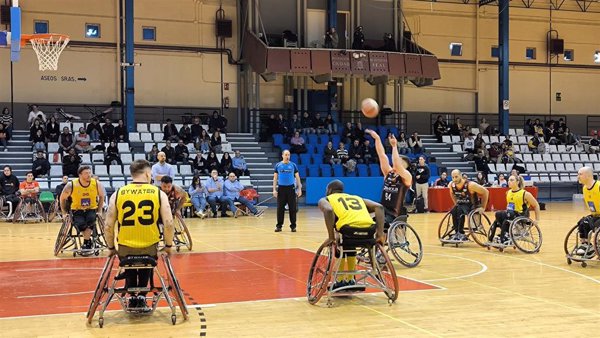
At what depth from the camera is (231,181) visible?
19969 millimetres

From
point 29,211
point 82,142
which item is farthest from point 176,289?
point 82,142

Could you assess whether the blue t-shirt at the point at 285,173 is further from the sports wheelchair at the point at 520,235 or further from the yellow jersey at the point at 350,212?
the yellow jersey at the point at 350,212

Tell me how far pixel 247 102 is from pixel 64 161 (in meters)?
8.69

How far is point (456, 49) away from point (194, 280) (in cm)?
2417

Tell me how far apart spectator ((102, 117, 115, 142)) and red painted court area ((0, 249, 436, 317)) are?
1263 centimetres

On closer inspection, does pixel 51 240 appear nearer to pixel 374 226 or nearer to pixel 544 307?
pixel 374 226

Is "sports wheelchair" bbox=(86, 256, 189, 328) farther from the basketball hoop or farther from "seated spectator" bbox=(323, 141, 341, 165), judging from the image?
"seated spectator" bbox=(323, 141, 341, 165)

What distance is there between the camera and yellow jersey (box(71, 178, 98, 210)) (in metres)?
11.3

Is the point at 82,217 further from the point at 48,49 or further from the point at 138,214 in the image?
the point at 48,49

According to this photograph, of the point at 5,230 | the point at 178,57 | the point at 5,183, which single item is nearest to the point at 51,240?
the point at 5,230

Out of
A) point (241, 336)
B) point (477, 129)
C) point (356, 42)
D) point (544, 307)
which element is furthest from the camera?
point (477, 129)

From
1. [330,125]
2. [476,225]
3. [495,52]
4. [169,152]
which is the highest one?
[495,52]

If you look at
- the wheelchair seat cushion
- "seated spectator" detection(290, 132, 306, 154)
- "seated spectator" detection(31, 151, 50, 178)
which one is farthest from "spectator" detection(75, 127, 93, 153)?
the wheelchair seat cushion

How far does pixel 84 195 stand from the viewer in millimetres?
11289
